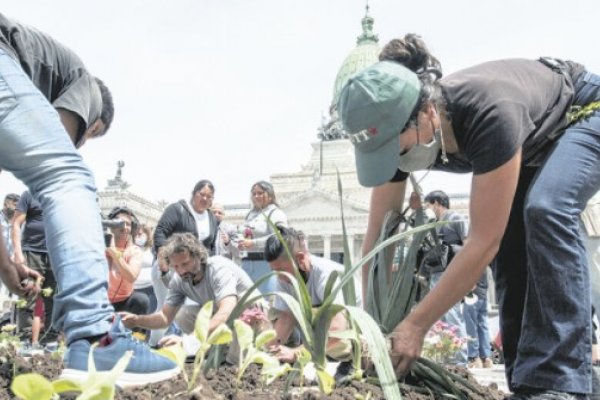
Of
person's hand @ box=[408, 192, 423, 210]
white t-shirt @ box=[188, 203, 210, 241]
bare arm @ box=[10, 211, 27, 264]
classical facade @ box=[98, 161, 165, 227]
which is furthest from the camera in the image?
classical facade @ box=[98, 161, 165, 227]

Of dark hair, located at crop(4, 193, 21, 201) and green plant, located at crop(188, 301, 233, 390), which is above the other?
green plant, located at crop(188, 301, 233, 390)

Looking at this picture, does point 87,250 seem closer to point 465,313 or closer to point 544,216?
point 544,216

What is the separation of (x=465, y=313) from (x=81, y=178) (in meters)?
4.64

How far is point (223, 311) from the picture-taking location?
3.42m

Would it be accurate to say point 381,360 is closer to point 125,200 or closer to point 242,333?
point 242,333

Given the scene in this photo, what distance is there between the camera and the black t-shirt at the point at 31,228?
4590mm

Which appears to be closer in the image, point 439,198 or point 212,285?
point 212,285

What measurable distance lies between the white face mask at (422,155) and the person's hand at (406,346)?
1.41 feet

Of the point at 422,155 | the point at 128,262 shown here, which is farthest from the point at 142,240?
the point at 422,155

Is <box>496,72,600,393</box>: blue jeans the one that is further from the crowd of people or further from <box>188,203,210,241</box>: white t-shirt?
<box>188,203,210,241</box>: white t-shirt

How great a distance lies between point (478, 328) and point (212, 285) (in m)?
2.89

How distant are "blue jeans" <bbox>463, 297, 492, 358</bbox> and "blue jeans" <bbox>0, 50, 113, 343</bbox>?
14.6ft

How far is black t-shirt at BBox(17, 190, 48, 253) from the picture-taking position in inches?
181

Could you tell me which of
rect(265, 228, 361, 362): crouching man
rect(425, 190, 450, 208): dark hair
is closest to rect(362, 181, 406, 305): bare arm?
rect(265, 228, 361, 362): crouching man
